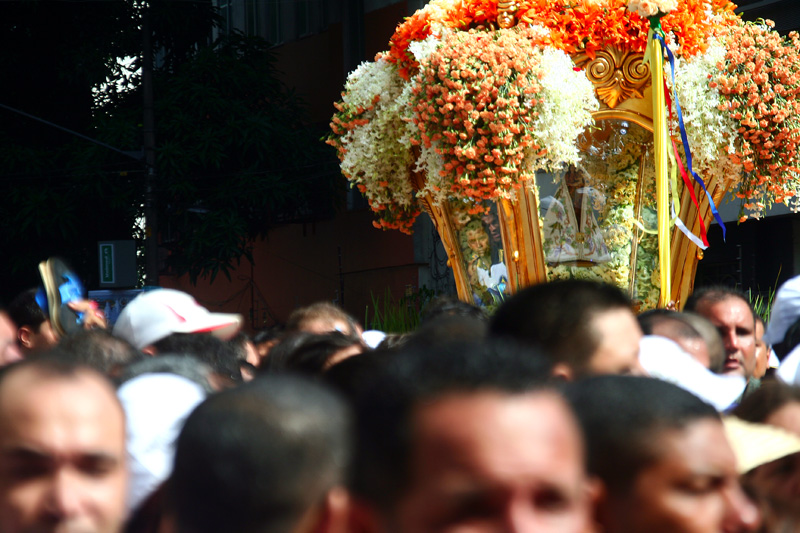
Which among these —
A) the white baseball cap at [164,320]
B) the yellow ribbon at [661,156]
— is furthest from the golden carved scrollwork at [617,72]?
the white baseball cap at [164,320]

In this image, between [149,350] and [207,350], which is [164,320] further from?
[207,350]

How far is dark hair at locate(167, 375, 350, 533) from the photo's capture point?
1419 millimetres

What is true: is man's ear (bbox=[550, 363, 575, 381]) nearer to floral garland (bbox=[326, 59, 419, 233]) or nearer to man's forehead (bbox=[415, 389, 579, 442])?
man's forehead (bbox=[415, 389, 579, 442])

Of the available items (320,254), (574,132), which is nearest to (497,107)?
(574,132)

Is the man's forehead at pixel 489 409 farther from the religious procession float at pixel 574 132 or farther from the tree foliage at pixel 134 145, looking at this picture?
the tree foliage at pixel 134 145

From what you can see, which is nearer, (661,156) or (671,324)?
(671,324)

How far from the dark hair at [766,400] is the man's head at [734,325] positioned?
1.43m

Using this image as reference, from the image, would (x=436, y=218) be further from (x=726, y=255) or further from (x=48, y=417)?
(x=726, y=255)

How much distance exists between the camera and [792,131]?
18.8 feet

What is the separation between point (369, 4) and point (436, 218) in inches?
496

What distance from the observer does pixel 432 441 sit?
1.32m

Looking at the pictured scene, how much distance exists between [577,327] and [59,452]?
1.25 meters

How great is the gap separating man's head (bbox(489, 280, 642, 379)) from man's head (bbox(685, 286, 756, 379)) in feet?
5.23

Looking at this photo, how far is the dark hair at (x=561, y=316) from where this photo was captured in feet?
8.10
